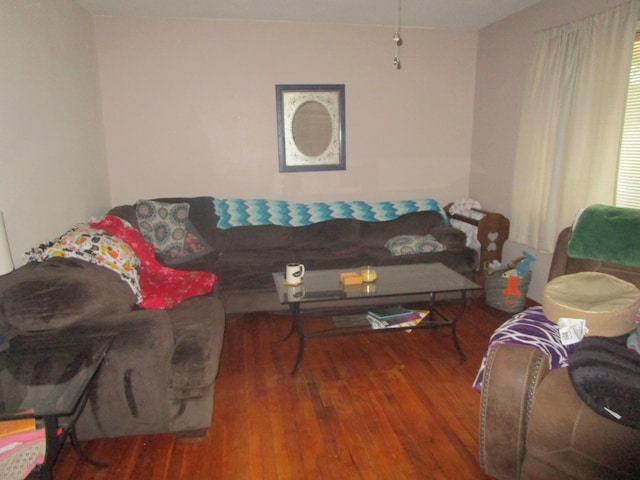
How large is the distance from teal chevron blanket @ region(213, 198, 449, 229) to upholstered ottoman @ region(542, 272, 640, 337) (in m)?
2.18

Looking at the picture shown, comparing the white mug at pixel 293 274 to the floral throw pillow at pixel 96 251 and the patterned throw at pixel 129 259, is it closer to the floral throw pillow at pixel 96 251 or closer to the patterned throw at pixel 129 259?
the patterned throw at pixel 129 259

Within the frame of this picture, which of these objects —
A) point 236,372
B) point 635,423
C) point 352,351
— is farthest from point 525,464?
point 236,372

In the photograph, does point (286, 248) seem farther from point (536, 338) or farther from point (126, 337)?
point (536, 338)

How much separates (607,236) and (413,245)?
1.65m

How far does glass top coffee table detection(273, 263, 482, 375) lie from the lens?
7.98 feet

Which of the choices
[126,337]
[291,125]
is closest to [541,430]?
[126,337]

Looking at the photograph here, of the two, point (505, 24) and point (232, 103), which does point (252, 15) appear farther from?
point (505, 24)

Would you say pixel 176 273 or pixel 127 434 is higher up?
pixel 176 273

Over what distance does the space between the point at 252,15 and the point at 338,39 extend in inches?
32.4

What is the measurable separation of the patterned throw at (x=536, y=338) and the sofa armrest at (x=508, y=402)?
33 millimetres

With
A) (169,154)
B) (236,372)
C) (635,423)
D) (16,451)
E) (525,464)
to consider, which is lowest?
(236,372)

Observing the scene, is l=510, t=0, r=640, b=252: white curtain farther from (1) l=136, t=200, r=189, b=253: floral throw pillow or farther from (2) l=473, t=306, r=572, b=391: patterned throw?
(1) l=136, t=200, r=189, b=253: floral throw pillow

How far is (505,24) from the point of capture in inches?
144

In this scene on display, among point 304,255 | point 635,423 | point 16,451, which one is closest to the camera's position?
point 635,423
